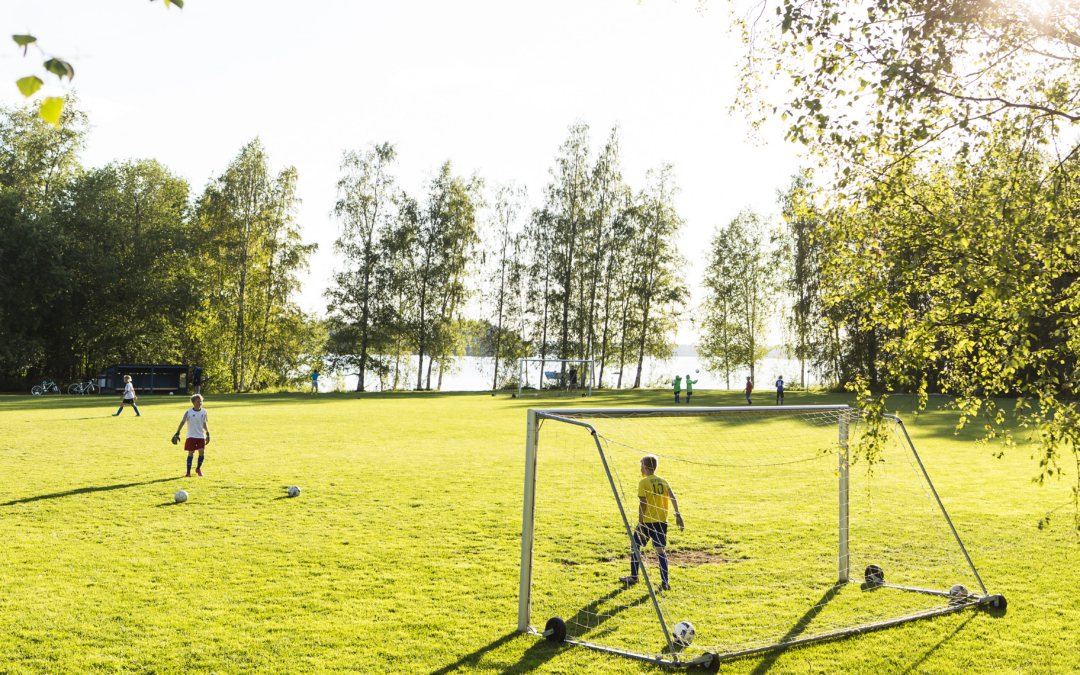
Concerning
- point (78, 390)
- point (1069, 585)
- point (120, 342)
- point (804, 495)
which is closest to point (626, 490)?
Answer: point (804, 495)

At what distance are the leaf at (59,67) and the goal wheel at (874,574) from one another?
8.50 metres

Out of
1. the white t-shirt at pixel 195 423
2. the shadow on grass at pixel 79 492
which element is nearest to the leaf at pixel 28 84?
the shadow on grass at pixel 79 492

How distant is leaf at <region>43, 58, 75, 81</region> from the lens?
2.35m

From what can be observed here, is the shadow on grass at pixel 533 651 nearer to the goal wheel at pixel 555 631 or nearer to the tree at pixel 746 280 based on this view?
the goal wheel at pixel 555 631

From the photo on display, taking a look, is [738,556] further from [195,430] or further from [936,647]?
[195,430]

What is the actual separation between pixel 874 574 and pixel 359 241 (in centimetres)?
4518

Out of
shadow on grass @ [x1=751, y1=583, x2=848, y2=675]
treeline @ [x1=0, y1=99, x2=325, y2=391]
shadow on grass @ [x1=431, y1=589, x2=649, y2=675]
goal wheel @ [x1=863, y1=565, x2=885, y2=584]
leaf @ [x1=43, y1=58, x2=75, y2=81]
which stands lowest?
shadow on grass @ [x1=431, y1=589, x2=649, y2=675]

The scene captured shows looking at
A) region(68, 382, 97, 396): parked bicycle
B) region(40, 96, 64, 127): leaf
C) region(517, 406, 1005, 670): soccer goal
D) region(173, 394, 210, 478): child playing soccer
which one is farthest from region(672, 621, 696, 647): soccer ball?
region(68, 382, 97, 396): parked bicycle

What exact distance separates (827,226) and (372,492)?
950cm

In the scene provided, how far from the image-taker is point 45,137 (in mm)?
43219

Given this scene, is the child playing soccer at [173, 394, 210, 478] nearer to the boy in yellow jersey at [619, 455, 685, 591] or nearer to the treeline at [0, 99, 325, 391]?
the boy in yellow jersey at [619, 455, 685, 591]

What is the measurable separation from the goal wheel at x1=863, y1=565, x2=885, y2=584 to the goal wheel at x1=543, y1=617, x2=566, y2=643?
12.7 feet

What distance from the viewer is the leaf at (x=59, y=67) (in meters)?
2.35

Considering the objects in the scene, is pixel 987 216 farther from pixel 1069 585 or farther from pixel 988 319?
pixel 1069 585
